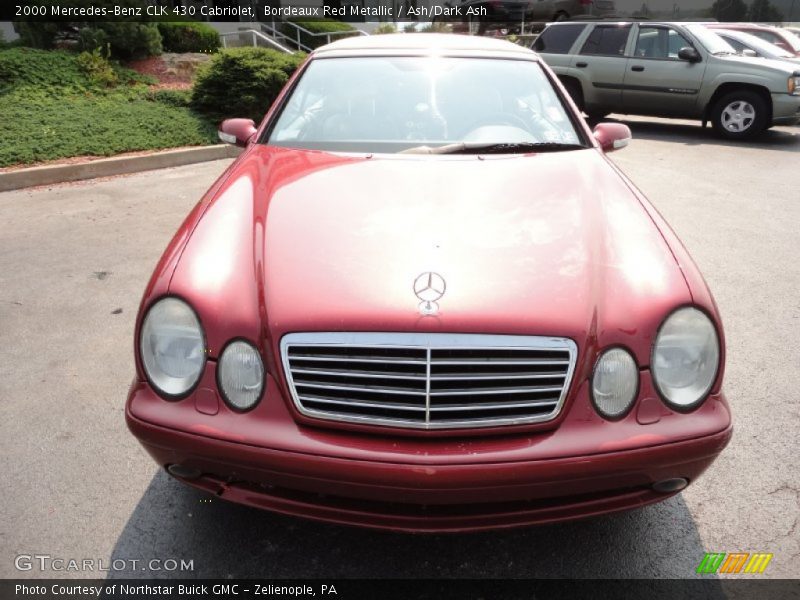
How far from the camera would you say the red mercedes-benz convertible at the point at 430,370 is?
176 cm

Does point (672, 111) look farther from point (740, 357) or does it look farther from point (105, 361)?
point (105, 361)

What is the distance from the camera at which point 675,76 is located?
394 inches

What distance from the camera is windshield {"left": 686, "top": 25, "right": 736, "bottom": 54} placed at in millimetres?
9898

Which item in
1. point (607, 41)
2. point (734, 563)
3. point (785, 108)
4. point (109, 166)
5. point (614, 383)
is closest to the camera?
point (614, 383)

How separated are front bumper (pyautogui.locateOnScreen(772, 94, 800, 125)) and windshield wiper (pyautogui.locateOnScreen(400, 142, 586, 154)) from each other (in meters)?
8.24

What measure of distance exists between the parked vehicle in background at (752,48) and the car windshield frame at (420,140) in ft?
27.2

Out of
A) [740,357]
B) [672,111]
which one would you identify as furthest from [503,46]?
[672,111]

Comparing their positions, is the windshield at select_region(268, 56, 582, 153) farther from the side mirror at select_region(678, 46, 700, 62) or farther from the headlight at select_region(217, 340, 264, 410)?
the side mirror at select_region(678, 46, 700, 62)

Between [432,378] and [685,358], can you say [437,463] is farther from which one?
[685,358]

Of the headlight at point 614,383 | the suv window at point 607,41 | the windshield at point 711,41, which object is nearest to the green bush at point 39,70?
the suv window at point 607,41

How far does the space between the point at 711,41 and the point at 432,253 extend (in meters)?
10.1

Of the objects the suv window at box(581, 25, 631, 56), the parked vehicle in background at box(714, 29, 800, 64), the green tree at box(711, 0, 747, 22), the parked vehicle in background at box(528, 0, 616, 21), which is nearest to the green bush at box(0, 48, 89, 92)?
the suv window at box(581, 25, 631, 56)

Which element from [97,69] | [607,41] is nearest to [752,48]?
[607,41]

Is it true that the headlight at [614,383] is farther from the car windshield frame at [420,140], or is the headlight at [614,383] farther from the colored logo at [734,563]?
the car windshield frame at [420,140]
